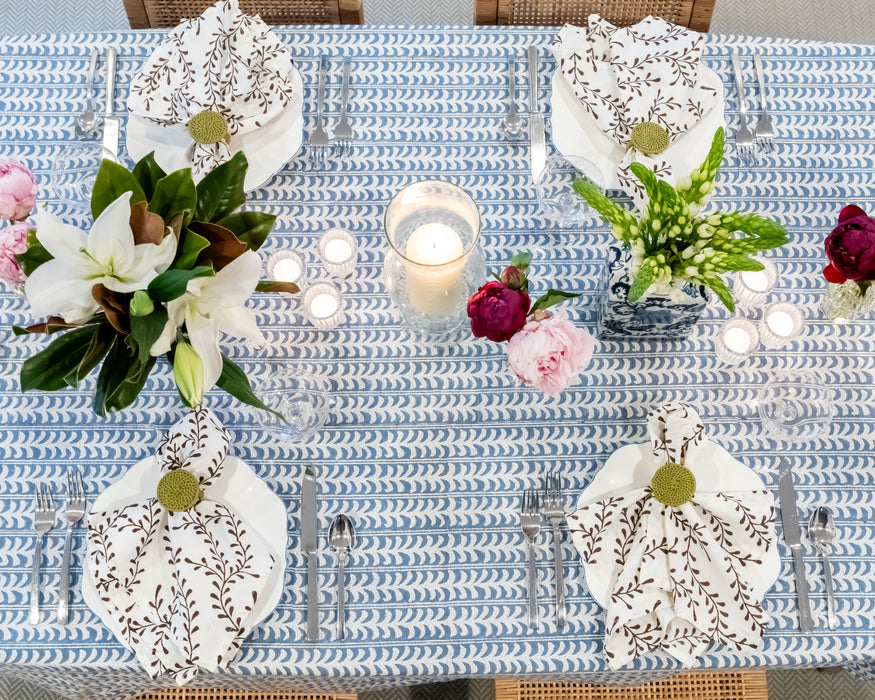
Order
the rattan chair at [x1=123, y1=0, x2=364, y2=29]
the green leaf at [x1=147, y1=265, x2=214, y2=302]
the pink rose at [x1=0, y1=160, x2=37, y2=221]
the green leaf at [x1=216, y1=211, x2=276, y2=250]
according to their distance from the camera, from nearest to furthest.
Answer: the green leaf at [x1=147, y1=265, x2=214, y2=302] → the green leaf at [x1=216, y1=211, x2=276, y2=250] → the pink rose at [x1=0, y1=160, x2=37, y2=221] → the rattan chair at [x1=123, y1=0, x2=364, y2=29]

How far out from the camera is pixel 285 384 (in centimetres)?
135

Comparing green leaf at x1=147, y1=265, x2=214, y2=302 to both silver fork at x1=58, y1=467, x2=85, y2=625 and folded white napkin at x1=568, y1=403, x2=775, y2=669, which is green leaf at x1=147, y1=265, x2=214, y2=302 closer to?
silver fork at x1=58, y1=467, x2=85, y2=625

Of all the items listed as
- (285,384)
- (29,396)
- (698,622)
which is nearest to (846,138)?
(698,622)

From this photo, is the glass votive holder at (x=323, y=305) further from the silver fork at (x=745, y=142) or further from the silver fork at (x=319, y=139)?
the silver fork at (x=745, y=142)

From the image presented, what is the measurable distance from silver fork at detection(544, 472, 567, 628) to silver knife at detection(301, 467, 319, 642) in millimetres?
421

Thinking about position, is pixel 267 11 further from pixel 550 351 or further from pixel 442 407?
pixel 550 351

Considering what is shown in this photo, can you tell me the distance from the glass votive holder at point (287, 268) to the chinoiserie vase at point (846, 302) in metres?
1.03

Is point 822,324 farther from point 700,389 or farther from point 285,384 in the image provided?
point 285,384

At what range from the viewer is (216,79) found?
1.45 metres

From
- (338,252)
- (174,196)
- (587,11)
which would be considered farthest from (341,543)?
(587,11)

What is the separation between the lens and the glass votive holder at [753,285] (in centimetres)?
138

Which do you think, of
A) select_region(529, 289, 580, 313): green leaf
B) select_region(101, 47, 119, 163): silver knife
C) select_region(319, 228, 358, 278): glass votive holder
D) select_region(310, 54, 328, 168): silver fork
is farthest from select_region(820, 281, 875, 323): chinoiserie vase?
select_region(101, 47, 119, 163): silver knife

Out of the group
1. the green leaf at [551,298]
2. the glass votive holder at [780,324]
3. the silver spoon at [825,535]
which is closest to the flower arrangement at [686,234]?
the green leaf at [551,298]

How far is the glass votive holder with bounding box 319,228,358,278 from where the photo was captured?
1.39m
